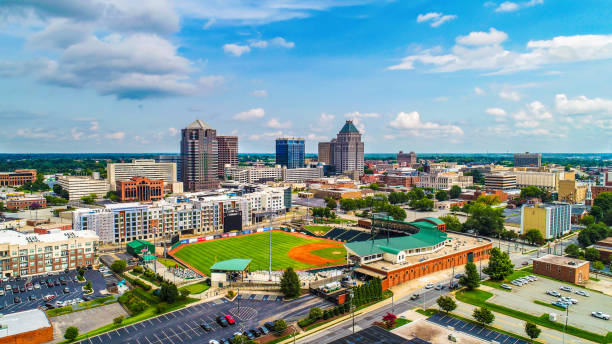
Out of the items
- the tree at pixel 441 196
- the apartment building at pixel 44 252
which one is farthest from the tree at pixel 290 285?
the tree at pixel 441 196

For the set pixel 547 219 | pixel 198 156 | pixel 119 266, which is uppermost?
pixel 198 156

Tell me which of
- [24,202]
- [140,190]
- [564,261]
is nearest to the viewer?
[564,261]

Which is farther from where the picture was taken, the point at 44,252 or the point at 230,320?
the point at 44,252

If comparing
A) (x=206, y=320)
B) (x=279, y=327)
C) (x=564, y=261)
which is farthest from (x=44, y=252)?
(x=564, y=261)

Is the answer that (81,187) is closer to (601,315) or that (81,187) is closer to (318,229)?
(318,229)

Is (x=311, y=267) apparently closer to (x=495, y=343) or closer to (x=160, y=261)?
(x=160, y=261)

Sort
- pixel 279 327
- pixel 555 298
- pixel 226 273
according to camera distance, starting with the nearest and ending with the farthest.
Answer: pixel 279 327
pixel 555 298
pixel 226 273

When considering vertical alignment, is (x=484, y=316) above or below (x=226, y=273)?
below

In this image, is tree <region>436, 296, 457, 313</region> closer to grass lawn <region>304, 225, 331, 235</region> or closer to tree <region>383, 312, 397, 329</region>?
tree <region>383, 312, 397, 329</region>
